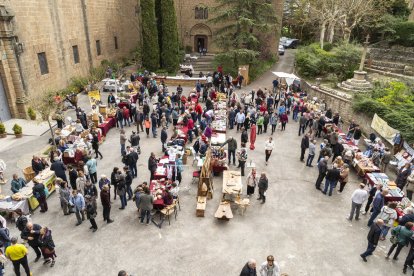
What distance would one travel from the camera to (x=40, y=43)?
20656 millimetres

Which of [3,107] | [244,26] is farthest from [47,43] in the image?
[244,26]

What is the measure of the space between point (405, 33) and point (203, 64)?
19.1m

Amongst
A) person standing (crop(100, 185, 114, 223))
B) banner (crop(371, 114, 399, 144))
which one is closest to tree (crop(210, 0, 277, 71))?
banner (crop(371, 114, 399, 144))

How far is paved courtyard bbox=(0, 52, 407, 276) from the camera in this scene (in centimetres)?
909

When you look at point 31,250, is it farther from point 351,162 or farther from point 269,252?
point 351,162

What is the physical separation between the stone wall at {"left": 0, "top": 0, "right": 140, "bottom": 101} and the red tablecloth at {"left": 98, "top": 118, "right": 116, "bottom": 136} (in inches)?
230

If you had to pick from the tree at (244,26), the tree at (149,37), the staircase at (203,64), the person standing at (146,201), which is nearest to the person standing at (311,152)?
the person standing at (146,201)

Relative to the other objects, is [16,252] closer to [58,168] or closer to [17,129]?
[58,168]

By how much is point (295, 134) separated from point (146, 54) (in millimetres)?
17224

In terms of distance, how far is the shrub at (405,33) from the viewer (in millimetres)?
28609

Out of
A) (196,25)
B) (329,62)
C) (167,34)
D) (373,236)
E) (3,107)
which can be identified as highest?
(196,25)

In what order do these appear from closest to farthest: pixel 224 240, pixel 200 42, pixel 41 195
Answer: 1. pixel 224 240
2. pixel 41 195
3. pixel 200 42

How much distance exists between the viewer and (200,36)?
123 feet

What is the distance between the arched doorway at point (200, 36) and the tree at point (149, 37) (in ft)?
29.6
